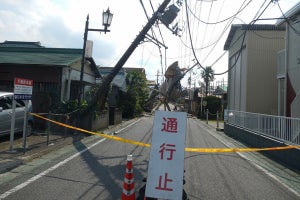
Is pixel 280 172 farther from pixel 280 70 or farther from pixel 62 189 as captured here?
pixel 280 70

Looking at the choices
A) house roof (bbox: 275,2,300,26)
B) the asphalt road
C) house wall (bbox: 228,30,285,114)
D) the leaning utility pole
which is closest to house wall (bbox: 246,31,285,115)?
house wall (bbox: 228,30,285,114)

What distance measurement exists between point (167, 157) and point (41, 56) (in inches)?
634

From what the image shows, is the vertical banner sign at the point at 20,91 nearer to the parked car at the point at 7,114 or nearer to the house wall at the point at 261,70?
the parked car at the point at 7,114

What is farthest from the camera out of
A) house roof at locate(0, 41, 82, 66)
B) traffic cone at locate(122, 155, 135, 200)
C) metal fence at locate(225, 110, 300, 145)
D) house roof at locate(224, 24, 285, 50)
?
house roof at locate(224, 24, 285, 50)

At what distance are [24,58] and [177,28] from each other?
858 centimetres

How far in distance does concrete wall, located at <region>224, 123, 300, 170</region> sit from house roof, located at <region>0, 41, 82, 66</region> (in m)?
9.50

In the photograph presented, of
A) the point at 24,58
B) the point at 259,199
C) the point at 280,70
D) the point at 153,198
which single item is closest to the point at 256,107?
the point at 280,70

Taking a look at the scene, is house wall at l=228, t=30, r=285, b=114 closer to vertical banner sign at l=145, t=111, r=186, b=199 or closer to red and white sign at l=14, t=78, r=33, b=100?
red and white sign at l=14, t=78, r=33, b=100

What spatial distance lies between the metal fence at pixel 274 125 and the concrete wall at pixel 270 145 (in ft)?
0.77

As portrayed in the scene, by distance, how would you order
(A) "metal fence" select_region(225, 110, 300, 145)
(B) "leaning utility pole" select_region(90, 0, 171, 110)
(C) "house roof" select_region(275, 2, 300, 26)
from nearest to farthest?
(A) "metal fence" select_region(225, 110, 300, 145) → (C) "house roof" select_region(275, 2, 300, 26) → (B) "leaning utility pole" select_region(90, 0, 171, 110)

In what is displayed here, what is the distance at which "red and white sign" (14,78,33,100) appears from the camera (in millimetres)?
10000

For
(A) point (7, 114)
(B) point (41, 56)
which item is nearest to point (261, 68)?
(B) point (41, 56)

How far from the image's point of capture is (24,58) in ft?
62.2

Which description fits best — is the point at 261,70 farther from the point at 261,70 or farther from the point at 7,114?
the point at 7,114
